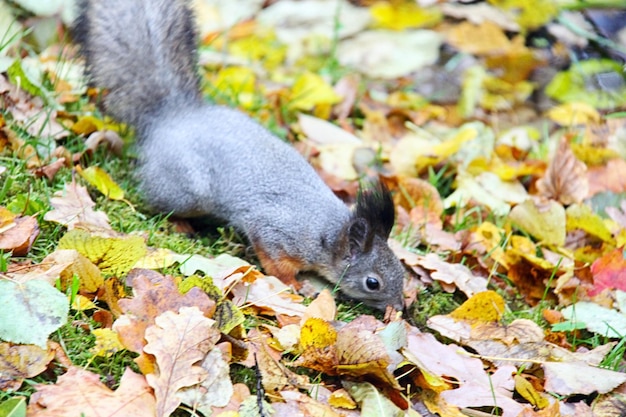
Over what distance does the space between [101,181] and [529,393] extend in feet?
5.91

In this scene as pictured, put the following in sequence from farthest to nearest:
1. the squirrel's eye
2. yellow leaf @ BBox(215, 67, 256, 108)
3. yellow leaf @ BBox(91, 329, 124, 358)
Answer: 1. yellow leaf @ BBox(215, 67, 256, 108)
2. the squirrel's eye
3. yellow leaf @ BBox(91, 329, 124, 358)

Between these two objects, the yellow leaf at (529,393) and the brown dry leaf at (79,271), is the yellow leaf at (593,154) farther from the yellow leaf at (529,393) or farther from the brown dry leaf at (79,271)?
the brown dry leaf at (79,271)

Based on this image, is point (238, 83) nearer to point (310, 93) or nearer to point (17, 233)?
point (310, 93)

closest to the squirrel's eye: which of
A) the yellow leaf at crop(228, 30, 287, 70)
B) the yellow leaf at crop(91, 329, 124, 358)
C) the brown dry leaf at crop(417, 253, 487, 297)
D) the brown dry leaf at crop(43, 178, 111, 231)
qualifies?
the brown dry leaf at crop(417, 253, 487, 297)

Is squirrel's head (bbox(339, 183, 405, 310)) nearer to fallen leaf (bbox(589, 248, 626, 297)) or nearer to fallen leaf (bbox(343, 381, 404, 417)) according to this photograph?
fallen leaf (bbox(343, 381, 404, 417))

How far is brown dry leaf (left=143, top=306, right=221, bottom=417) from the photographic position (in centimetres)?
210

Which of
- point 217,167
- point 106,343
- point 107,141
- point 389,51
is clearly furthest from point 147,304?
point 389,51

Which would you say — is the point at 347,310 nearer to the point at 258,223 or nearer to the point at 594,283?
the point at 258,223

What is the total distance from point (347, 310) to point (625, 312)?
41.9 inches

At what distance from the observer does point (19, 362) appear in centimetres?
210

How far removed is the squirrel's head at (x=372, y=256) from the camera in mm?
2986

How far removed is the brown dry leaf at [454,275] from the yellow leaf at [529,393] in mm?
574

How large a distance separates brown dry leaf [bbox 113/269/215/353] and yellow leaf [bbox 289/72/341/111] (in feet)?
6.52

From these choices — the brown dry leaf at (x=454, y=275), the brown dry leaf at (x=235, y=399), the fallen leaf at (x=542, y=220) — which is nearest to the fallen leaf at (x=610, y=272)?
the fallen leaf at (x=542, y=220)
